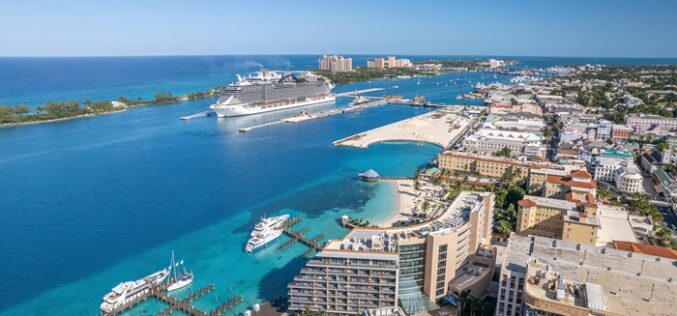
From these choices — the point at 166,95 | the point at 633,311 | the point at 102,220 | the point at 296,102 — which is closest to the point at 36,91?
the point at 166,95

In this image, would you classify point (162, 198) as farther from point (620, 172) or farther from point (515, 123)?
point (515, 123)

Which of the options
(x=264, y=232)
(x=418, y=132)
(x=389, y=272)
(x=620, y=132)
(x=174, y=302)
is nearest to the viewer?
(x=389, y=272)

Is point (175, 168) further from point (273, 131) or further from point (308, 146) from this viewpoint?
point (273, 131)

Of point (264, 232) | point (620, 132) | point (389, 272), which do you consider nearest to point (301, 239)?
point (264, 232)

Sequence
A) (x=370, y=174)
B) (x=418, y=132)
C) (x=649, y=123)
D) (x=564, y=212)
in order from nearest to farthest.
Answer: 1. (x=564, y=212)
2. (x=370, y=174)
3. (x=649, y=123)
4. (x=418, y=132)

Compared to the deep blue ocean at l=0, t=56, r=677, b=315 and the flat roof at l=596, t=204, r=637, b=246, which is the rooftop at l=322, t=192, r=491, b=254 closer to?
the deep blue ocean at l=0, t=56, r=677, b=315

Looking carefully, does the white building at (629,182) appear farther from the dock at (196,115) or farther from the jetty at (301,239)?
the dock at (196,115)

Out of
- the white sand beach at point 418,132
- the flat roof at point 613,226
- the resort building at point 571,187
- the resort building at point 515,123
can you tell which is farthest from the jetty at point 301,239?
the resort building at point 515,123
